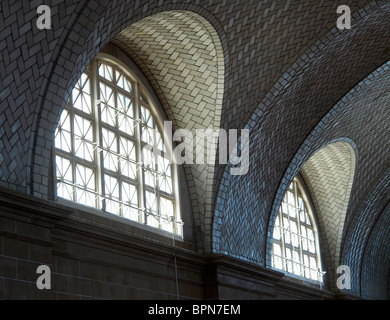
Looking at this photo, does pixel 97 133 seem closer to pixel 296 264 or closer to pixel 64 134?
pixel 64 134

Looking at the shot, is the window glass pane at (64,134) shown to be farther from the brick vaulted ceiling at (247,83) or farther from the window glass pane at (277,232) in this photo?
the window glass pane at (277,232)

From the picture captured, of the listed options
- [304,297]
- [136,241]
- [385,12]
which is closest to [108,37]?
[136,241]

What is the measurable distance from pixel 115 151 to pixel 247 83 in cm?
305

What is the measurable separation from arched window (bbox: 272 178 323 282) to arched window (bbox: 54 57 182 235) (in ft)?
16.1

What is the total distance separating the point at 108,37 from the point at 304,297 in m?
9.62

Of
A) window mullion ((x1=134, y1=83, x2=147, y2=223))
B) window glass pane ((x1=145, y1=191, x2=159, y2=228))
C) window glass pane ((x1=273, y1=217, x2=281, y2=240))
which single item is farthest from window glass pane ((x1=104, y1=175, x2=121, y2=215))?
window glass pane ((x1=273, y1=217, x2=281, y2=240))

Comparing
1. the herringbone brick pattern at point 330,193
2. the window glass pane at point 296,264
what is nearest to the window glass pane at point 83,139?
the window glass pane at point 296,264

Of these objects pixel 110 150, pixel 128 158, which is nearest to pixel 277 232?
pixel 128 158

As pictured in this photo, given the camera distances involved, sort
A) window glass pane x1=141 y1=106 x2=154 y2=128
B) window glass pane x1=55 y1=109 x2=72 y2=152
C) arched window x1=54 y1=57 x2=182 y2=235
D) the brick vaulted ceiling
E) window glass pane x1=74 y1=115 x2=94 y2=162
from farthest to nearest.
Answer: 1. window glass pane x1=141 y1=106 x2=154 y2=128
2. window glass pane x1=74 y1=115 x2=94 y2=162
3. arched window x1=54 y1=57 x2=182 y2=235
4. window glass pane x1=55 y1=109 x2=72 y2=152
5. the brick vaulted ceiling

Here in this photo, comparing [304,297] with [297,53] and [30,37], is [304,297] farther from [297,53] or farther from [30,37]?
[30,37]

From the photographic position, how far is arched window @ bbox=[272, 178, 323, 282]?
17.4m

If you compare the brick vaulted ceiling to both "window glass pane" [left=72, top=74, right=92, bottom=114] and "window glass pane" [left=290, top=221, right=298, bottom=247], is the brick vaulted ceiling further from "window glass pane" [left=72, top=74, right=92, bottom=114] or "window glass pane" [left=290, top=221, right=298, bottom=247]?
"window glass pane" [left=290, top=221, right=298, bottom=247]

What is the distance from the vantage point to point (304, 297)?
1730 cm

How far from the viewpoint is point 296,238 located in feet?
60.4
